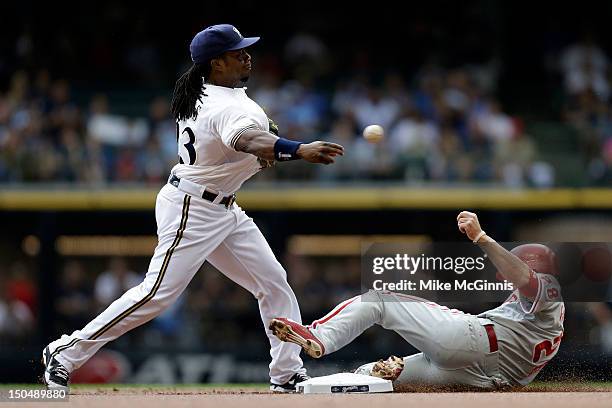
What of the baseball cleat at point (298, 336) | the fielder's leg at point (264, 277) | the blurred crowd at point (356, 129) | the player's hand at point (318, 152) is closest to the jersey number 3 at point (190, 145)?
the fielder's leg at point (264, 277)

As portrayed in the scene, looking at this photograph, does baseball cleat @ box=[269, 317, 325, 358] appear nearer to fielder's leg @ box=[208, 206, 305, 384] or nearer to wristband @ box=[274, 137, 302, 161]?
fielder's leg @ box=[208, 206, 305, 384]

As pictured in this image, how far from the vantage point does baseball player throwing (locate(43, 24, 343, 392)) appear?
6.62 m

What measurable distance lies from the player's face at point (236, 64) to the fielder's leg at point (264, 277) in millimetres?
790

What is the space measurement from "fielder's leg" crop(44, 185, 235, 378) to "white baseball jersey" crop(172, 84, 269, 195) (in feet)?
0.49

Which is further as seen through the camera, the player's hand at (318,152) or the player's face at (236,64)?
the player's face at (236,64)

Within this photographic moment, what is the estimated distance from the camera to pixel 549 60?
17.0m

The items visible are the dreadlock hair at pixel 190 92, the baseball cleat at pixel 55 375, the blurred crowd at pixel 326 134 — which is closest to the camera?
the baseball cleat at pixel 55 375

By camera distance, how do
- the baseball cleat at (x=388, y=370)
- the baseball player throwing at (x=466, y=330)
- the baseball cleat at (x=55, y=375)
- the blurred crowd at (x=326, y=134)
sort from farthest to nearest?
the blurred crowd at (x=326, y=134) < the baseball cleat at (x=388, y=370) < the baseball cleat at (x=55, y=375) < the baseball player throwing at (x=466, y=330)

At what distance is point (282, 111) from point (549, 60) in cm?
432

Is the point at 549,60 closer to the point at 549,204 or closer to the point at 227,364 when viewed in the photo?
the point at 549,204

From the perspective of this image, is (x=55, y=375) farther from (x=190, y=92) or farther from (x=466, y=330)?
(x=466, y=330)

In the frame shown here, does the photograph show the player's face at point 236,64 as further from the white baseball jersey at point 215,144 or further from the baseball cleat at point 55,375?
the baseball cleat at point 55,375

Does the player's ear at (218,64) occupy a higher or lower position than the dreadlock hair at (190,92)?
higher

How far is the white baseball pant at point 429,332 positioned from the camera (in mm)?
6504
